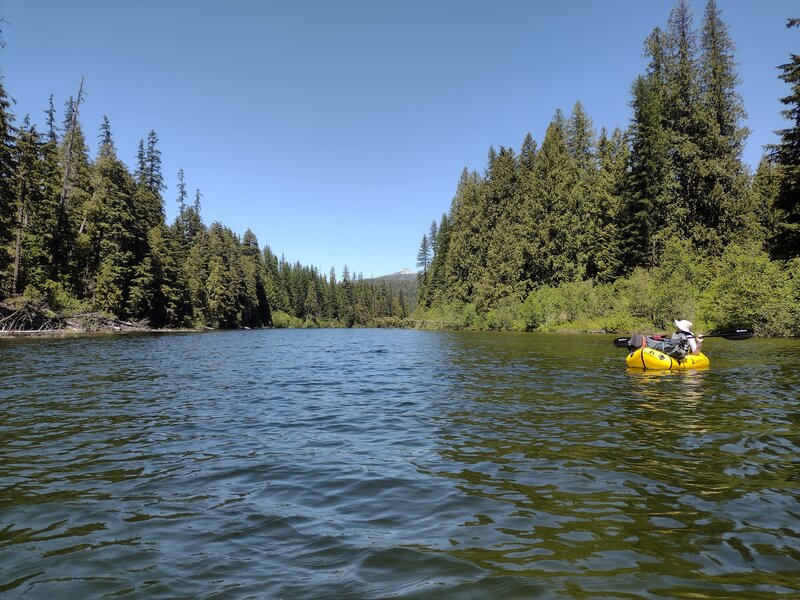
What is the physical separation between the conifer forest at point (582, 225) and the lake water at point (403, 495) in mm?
26609

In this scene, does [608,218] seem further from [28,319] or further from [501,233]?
[28,319]

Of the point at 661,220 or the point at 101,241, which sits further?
the point at 101,241

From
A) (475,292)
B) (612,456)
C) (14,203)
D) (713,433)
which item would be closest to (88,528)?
(612,456)

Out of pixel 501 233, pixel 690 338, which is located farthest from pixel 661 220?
pixel 690 338

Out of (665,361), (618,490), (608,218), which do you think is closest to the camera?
(618,490)

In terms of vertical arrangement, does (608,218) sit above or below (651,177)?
below

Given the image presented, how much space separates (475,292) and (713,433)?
62165 millimetres

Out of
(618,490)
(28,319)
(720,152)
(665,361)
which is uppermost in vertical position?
(720,152)

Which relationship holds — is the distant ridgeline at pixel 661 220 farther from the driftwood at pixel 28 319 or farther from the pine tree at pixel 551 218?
the driftwood at pixel 28 319

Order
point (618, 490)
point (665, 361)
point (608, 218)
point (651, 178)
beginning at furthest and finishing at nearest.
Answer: point (608, 218) → point (651, 178) → point (665, 361) → point (618, 490)

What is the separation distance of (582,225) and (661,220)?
32.9 ft

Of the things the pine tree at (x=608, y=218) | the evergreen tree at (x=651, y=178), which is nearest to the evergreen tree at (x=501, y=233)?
the pine tree at (x=608, y=218)

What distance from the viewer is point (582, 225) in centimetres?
5456

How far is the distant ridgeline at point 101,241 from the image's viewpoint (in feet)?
136
